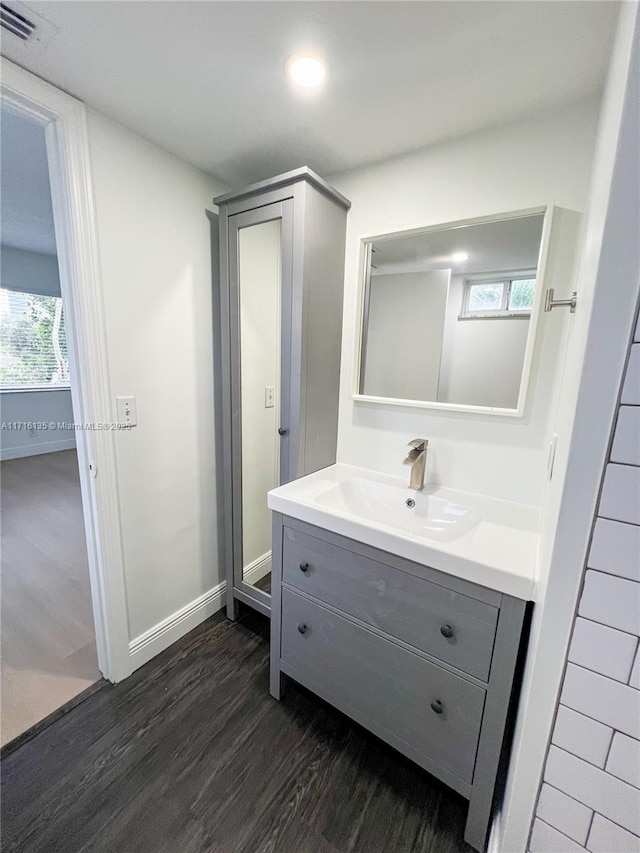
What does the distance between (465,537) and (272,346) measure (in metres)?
1.07

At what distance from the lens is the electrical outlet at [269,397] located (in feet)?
5.16

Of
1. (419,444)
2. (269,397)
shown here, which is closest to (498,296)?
(419,444)

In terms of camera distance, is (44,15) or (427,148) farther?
(427,148)

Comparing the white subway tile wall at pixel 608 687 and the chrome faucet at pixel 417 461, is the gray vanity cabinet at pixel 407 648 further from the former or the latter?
the chrome faucet at pixel 417 461

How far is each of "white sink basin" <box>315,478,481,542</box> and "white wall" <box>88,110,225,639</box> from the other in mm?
757

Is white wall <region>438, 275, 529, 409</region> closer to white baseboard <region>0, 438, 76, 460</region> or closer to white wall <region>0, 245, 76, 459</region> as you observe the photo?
white wall <region>0, 245, 76, 459</region>

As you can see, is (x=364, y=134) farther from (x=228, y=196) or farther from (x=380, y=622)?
(x=380, y=622)

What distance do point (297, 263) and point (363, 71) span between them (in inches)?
22.3

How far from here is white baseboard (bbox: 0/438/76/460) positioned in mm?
4455

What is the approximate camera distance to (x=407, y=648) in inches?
42.0

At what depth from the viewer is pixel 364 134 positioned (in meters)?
1.27

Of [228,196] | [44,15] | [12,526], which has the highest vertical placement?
[44,15]

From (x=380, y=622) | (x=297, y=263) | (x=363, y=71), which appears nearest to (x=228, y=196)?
(x=297, y=263)

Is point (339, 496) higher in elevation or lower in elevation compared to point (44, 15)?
lower
